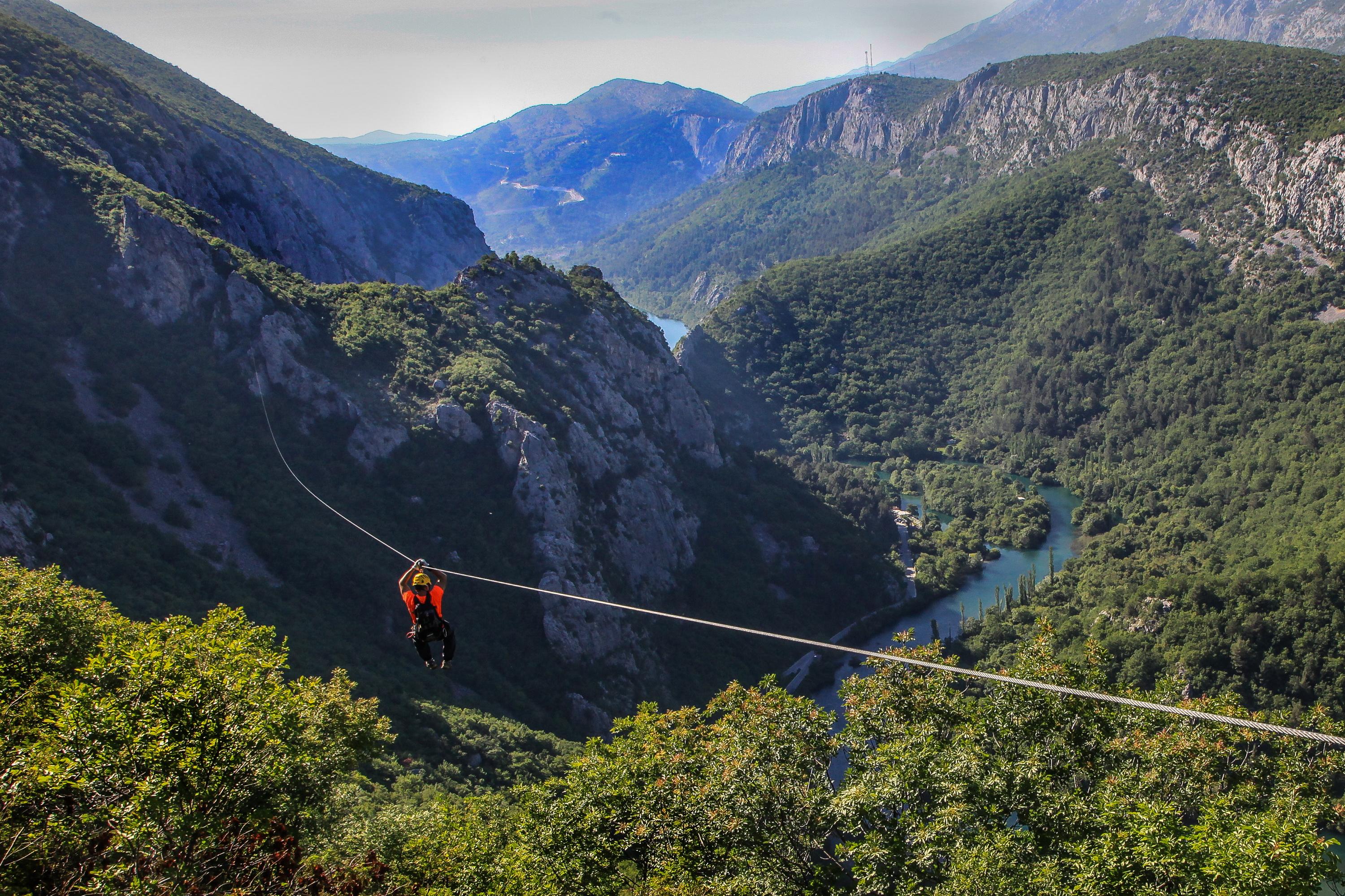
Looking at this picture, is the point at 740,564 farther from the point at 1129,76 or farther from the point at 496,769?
the point at 1129,76

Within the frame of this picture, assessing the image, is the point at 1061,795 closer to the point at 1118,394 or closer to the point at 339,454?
the point at 339,454

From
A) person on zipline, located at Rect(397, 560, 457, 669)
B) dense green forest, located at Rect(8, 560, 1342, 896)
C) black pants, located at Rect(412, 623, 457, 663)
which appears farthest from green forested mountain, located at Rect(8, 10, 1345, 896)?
person on zipline, located at Rect(397, 560, 457, 669)

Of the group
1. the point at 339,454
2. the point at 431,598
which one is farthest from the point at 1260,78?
the point at 431,598

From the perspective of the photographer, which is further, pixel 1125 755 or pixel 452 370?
pixel 452 370

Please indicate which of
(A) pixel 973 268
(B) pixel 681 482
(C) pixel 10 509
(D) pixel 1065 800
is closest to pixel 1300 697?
(B) pixel 681 482

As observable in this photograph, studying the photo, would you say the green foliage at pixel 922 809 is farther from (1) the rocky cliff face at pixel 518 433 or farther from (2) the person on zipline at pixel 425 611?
(1) the rocky cliff face at pixel 518 433
